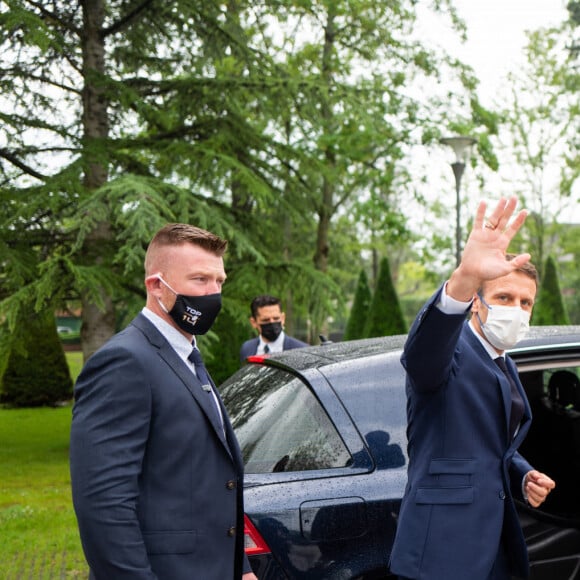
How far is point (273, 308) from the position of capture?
7.21 m

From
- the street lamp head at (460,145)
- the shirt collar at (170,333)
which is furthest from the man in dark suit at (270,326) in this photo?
the street lamp head at (460,145)

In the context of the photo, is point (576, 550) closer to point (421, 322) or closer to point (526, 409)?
point (526, 409)

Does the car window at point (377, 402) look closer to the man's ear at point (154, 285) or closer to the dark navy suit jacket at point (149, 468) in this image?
the dark navy suit jacket at point (149, 468)

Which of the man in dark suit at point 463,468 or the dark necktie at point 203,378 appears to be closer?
the dark necktie at point 203,378

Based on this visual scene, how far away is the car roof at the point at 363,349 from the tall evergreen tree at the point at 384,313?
1598 cm

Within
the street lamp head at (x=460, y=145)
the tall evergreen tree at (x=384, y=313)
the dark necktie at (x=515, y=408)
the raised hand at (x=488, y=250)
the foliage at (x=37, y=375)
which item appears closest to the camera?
the raised hand at (x=488, y=250)

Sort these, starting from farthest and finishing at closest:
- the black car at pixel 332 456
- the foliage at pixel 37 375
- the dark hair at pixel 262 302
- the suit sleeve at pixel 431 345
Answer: the foliage at pixel 37 375
the dark hair at pixel 262 302
the black car at pixel 332 456
the suit sleeve at pixel 431 345

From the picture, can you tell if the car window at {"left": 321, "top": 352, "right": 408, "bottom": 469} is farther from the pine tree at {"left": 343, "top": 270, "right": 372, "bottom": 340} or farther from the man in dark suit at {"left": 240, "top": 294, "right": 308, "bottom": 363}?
the pine tree at {"left": 343, "top": 270, "right": 372, "bottom": 340}

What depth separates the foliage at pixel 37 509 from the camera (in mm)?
6359

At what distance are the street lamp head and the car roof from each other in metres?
10.1

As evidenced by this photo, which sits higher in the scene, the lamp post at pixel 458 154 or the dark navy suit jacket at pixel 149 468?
the lamp post at pixel 458 154

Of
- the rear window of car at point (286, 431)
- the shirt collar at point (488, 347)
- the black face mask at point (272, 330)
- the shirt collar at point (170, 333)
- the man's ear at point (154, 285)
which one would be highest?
the man's ear at point (154, 285)

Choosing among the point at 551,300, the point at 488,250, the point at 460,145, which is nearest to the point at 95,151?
the point at 460,145

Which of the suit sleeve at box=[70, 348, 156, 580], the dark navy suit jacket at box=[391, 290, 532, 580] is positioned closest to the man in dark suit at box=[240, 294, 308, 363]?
the dark navy suit jacket at box=[391, 290, 532, 580]
